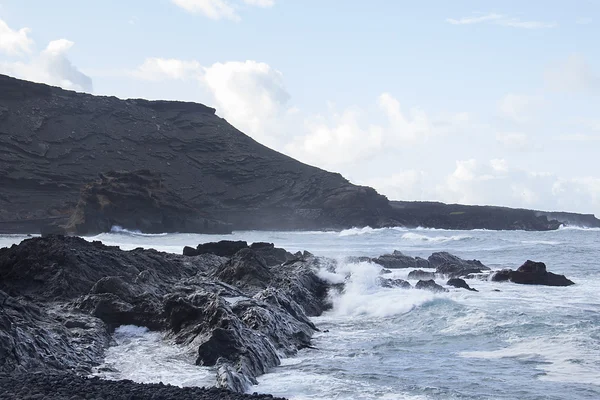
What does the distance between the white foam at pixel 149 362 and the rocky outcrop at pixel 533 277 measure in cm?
1712

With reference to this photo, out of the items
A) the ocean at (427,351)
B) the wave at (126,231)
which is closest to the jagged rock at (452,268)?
the ocean at (427,351)

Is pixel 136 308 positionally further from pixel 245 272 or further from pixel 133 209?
pixel 133 209

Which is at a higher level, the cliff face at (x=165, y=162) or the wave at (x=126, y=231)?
the cliff face at (x=165, y=162)

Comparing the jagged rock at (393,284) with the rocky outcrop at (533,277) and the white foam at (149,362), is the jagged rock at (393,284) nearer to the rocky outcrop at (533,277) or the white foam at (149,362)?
the rocky outcrop at (533,277)

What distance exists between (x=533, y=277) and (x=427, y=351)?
44.8 ft

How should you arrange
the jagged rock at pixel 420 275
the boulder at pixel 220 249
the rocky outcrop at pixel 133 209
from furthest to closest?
1. the rocky outcrop at pixel 133 209
2. the jagged rock at pixel 420 275
3. the boulder at pixel 220 249

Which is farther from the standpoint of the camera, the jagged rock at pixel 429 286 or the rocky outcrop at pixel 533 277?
the rocky outcrop at pixel 533 277

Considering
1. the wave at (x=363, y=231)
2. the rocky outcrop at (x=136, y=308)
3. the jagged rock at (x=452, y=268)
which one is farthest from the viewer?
the wave at (x=363, y=231)

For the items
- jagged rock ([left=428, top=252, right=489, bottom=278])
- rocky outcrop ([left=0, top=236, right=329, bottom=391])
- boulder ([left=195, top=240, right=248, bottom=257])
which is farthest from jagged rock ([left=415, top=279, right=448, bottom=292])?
boulder ([left=195, top=240, right=248, bottom=257])

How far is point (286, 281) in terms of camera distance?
1806 cm

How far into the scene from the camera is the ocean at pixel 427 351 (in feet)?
32.9

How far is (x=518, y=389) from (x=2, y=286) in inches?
375

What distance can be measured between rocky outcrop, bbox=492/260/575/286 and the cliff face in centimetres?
5111

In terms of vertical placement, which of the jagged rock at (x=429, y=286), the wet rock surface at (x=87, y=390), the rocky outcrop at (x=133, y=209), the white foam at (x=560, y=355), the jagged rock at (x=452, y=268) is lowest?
the white foam at (x=560, y=355)
